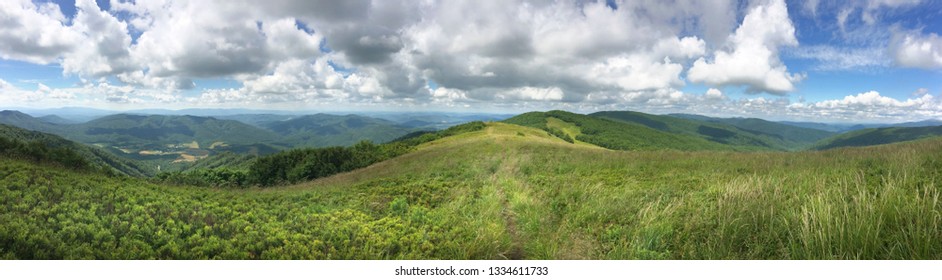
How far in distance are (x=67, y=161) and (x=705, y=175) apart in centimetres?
1886

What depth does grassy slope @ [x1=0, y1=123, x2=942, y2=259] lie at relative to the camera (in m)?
4.52

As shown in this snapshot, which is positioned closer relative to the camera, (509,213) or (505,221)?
(505,221)

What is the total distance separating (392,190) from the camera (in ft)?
34.2

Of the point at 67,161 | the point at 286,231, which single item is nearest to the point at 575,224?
the point at 286,231

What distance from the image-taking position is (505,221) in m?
6.84

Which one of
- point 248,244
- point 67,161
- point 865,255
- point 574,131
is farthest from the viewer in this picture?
point 574,131

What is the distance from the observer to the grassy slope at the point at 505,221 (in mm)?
4516

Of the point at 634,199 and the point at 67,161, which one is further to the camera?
the point at 67,161

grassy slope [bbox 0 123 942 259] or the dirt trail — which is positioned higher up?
grassy slope [bbox 0 123 942 259]

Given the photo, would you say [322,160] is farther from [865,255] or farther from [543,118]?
[543,118]

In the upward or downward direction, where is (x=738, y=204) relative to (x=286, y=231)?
upward

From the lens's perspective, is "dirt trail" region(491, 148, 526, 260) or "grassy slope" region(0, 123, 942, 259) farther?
"dirt trail" region(491, 148, 526, 260)

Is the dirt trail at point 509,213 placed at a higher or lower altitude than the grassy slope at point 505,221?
lower

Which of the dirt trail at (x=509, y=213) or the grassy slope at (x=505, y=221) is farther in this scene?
the dirt trail at (x=509, y=213)
